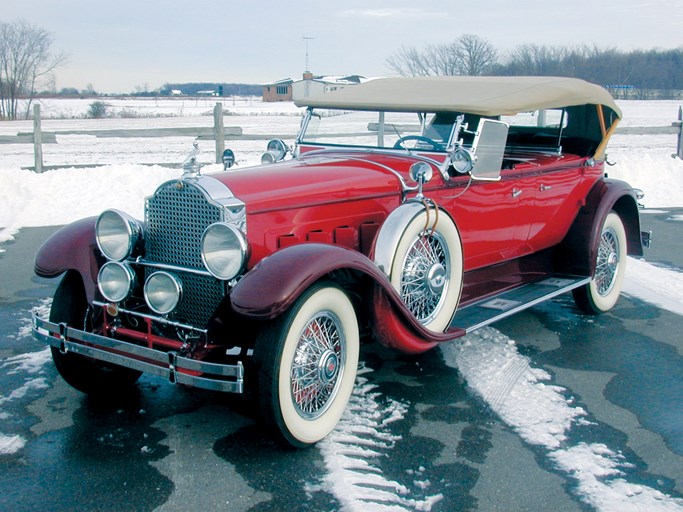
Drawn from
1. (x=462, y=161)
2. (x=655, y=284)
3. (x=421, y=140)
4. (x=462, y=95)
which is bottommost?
(x=655, y=284)

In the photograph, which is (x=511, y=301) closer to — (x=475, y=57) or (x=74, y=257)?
(x=74, y=257)

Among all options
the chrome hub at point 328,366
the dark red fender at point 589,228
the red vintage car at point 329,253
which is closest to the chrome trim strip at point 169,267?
the red vintage car at point 329,253

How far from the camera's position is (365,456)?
3.30 meters

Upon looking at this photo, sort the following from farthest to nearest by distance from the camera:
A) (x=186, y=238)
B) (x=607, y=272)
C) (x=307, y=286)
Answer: (x=607, y=272), (x=186, y=238), (x=307, y=286)

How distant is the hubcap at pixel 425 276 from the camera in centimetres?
407

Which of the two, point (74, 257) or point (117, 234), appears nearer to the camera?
point (117, 234)

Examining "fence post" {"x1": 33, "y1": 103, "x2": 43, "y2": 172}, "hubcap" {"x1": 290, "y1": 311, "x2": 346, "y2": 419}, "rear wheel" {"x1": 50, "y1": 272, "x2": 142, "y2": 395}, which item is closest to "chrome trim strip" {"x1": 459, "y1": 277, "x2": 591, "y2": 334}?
"hubcap" {"x1": 290, "y1": 311, "x2": 346, "y2": 419}

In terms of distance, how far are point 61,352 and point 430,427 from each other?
205 centimetres

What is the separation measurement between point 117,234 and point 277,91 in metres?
69.2

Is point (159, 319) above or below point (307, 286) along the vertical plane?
below

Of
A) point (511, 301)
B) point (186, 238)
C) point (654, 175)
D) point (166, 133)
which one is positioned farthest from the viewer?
point (166, 133)

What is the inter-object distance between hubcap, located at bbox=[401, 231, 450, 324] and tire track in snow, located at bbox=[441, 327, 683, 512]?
21.0 inches

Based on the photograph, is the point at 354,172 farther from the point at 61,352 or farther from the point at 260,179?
the point at 61,352

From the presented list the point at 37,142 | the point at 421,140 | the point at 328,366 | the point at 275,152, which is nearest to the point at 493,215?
the point at 421,140
